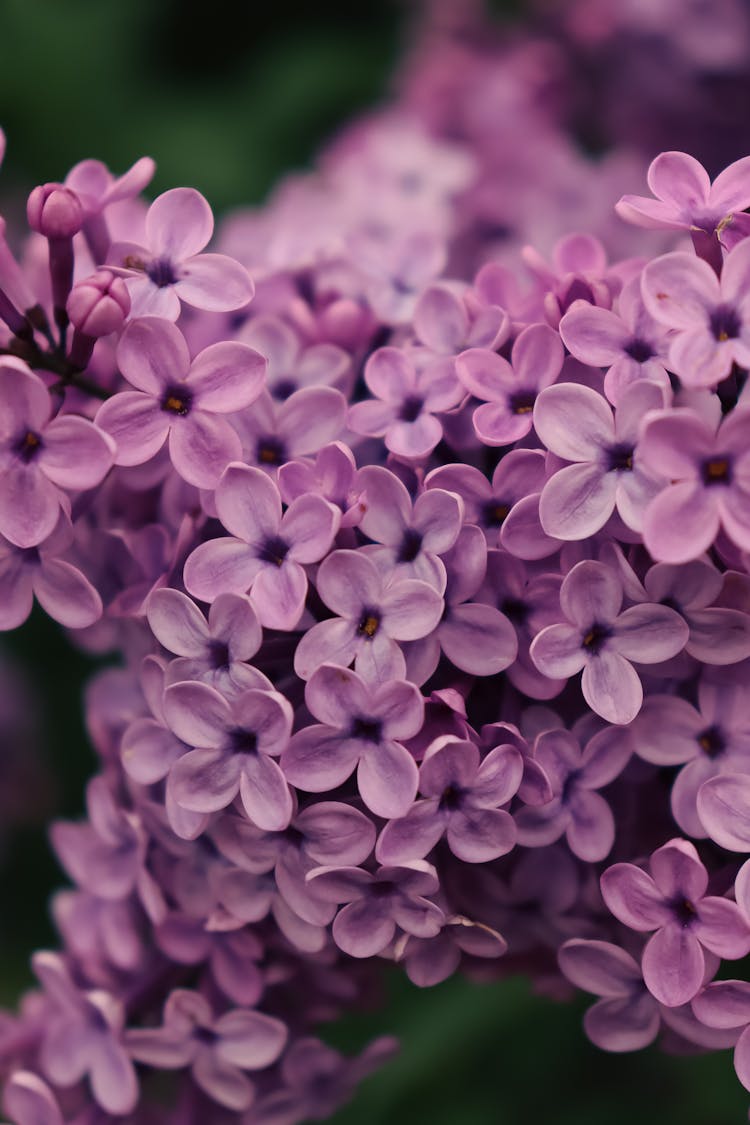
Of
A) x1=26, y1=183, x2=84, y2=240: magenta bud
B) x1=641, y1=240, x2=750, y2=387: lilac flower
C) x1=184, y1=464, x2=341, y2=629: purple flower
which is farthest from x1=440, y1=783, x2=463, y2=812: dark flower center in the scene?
x1=26, y1=183, x2=84, y2=240: magenta bud

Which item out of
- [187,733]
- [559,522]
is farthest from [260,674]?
[559,522]

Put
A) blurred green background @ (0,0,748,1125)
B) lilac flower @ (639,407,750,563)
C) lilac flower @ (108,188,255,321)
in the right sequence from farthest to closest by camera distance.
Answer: blurred green background @ (0,0,748,1125) < lilac flower @ (108,188,255,321) < lilac flower @ (639,407,750,563)

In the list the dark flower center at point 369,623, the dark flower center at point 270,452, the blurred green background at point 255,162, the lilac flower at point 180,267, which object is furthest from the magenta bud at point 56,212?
the blurred green background at point 255,162

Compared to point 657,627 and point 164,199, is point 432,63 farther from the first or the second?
point 657,627

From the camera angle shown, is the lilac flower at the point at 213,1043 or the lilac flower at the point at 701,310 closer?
the lilac flower at the point at 701,310

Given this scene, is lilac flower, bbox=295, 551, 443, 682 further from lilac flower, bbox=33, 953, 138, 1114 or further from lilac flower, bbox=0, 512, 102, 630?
lilac flower, bbox=33, 953, 138, 1114

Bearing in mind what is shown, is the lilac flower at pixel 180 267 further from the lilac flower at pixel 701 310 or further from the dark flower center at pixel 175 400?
the lilac flower at pixel 701 310
